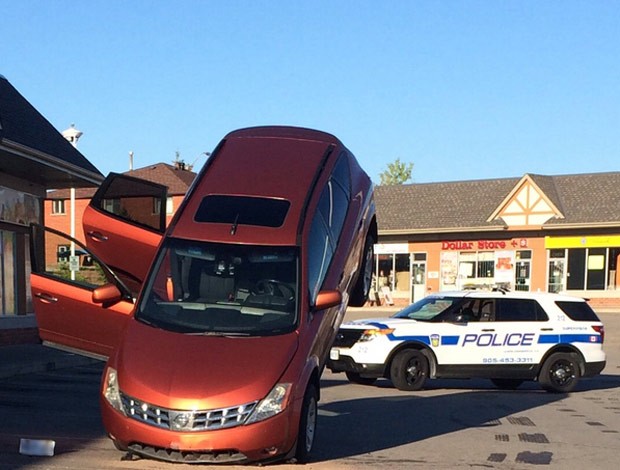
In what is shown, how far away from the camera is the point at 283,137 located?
352 inches

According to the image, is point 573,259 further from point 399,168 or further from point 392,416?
point 399,168

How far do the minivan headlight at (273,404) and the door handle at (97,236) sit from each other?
3.48m

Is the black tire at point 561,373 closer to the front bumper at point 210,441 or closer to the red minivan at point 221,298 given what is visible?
the red minivan at point 221,298

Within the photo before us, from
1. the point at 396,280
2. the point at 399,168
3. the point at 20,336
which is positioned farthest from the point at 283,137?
the point at 399,168

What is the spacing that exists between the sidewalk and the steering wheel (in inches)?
284

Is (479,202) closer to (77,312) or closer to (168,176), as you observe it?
(168,176)

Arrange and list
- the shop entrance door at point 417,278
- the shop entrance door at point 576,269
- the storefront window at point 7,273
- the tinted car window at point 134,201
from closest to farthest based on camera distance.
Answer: the tinted car window at point 134,201 < the storefront window at point 7,273 < the shop entrance door at point 576,269 < the shop entrance door at point 417,278

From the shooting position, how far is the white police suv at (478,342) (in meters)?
13.2

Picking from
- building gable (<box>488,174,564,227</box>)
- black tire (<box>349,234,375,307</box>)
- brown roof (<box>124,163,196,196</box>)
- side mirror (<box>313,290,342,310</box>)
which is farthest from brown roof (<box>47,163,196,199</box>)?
side mirror (<box>313,290,342,310</box>)

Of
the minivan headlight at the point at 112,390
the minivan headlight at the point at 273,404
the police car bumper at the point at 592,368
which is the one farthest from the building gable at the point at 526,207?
the minivan headlight at the point at 112,390

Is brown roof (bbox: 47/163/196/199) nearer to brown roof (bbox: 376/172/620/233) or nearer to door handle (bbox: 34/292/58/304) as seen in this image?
brown roof (bbox: 376/172/620/233)

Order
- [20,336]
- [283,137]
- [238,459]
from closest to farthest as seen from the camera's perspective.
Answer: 1. [238,459]
2. [283,137]
3. [20,336]

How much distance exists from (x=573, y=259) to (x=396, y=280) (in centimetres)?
954

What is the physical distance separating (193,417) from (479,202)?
38.1m
